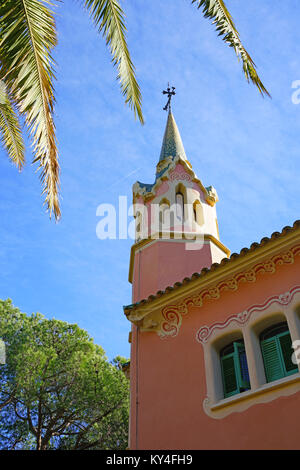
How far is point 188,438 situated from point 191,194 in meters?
8.42

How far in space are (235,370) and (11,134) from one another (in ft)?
22.2

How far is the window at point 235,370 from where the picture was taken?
8.60 meters

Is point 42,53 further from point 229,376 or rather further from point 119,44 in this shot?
point 229,376

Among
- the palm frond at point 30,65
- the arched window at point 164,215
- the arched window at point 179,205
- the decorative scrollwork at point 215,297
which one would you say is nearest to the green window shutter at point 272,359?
the decorative scrollwork at point 215,297

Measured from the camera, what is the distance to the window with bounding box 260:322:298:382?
8156 mm

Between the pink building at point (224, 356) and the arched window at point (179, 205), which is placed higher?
the arched window at point (179, 205)

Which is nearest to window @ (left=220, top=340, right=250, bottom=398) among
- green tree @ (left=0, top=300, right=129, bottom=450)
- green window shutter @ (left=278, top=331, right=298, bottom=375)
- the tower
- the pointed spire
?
green window shutter @ (left=278, top=331, right=298, bottom=375)

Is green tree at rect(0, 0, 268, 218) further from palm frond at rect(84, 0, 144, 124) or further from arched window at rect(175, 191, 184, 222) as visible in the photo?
arched window at rect(175, 191, 184, 222)

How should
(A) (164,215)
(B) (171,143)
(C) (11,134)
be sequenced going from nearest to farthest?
1. (C) (11,134)
2. (A) (164,215)
3. (B) (171,143)

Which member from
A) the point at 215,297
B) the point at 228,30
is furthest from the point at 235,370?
the point at 228,30

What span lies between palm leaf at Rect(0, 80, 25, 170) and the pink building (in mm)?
4122

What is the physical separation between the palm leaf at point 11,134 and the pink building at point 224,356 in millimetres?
4122

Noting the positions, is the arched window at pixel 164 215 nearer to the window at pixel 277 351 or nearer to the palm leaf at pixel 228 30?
the window at pixel 277 351

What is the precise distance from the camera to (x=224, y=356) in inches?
366
